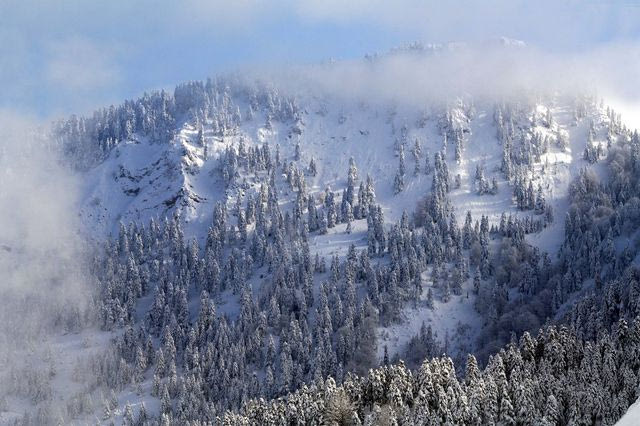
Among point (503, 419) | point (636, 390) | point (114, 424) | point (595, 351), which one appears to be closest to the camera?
point (636, 390)

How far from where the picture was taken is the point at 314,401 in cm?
11700

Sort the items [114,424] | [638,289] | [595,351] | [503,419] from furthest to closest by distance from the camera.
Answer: [114,424] < [638,289] < [595,351] < [503,419]

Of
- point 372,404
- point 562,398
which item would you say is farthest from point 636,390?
point 372,404

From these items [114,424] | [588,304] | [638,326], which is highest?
[638,326]

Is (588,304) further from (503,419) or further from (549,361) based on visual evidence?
(503,419)

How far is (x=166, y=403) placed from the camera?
653ft

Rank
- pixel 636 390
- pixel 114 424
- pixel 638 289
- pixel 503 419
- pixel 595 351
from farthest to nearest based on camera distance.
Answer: pixel 114 424 → pixel 638 289 → pixel 595 351 → pixel 503 419 → pixel 636 390

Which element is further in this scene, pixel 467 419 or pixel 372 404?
pixel 372 404

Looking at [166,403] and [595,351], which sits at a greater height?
[595,351]

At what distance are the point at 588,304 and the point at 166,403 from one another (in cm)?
11869

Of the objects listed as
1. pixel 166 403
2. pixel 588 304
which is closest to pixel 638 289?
pixel 588 304

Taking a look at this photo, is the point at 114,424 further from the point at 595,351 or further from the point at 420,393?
the point at 595,351

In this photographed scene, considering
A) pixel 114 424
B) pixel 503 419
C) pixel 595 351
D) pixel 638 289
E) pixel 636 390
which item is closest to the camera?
pixel 636 390

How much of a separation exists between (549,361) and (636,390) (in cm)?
2345
